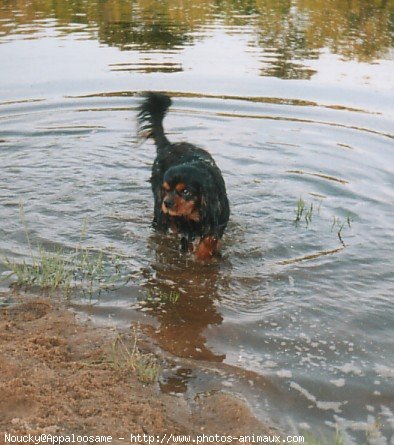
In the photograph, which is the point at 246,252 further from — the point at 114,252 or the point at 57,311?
the point at 57,311

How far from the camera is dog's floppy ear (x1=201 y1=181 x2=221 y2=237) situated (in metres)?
4.96

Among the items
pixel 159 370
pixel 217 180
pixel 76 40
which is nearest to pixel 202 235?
pixel 217 180

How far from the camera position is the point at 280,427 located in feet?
10.3

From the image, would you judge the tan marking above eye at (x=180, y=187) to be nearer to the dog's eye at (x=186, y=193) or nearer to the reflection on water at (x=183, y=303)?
the dog's eye at (x=186, y=193)

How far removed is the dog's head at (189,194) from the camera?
4879 mm

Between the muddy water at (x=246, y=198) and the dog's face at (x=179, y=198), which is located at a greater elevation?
the dog's face at (x=179, y=198)

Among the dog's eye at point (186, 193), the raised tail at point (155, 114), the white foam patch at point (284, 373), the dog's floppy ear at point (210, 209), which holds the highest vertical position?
the raised tail at point (155, 114)

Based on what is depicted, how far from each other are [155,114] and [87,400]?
3628 mm

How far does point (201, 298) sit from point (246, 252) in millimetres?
943

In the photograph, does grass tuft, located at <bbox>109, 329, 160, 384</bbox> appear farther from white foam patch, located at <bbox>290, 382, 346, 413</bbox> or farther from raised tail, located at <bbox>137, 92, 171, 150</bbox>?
raised tail, located at <bbox>137, 92, 171, 150</bbox>

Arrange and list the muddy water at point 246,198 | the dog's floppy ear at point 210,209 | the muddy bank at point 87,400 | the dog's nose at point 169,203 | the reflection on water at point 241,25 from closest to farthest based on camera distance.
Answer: the muddy bank at point 87,400 < the muddy water at point 246,198 < the dog's nose at point 169,203 < the dog's floppy ear at point 210,209 < the reflection on water at point 241,25

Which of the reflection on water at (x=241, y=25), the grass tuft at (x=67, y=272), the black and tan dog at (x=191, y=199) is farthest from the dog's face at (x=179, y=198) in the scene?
the reflection on water at (x=241, y=25)

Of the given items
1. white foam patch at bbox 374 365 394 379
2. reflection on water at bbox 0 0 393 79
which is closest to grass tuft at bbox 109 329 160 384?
white foam patch at bbox 374 365 394 379

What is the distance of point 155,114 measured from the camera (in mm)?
6211
